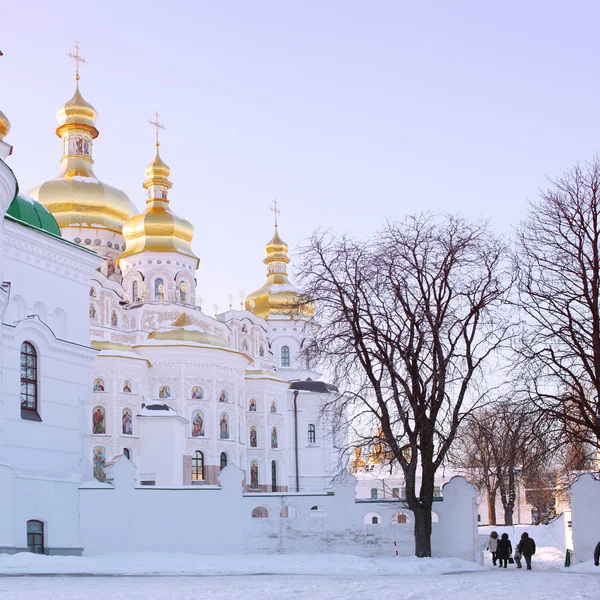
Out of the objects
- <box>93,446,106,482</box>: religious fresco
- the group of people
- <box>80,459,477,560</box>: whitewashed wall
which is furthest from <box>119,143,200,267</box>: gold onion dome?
the group of people

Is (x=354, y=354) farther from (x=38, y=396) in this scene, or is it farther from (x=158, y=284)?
(x=158, y=284)

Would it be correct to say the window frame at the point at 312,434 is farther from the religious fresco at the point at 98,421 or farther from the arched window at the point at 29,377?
the arched window at the point at 29,377

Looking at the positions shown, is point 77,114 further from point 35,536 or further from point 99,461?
point 35,536

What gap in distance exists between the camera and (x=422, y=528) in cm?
2169

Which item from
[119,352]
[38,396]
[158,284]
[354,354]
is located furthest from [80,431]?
[158,284]

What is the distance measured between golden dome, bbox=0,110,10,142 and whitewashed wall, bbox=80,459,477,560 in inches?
433

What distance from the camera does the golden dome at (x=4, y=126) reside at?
1122 inches

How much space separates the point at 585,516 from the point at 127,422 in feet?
78.8

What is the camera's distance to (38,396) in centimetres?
2427

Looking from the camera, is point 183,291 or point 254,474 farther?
point 183,291

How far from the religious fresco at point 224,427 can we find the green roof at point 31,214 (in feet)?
65.3

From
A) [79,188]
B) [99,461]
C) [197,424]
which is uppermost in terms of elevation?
[79,188]

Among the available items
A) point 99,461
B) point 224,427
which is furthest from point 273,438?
point 99,461

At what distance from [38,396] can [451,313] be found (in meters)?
10.3
